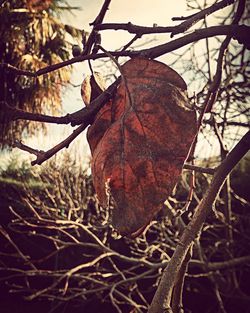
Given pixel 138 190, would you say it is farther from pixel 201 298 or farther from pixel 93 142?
pixel 201 298

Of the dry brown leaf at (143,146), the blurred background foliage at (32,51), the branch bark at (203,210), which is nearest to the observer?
the dry brown leaf at (143,146)

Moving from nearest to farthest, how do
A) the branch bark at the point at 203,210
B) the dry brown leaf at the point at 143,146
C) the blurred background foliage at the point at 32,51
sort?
the dry brown leaf at the point at 143,146
the branch bark at the point at 203,210
the blurred background foliage at the point at 32,51

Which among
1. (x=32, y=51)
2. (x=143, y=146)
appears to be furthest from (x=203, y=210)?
(x=32, y=51)

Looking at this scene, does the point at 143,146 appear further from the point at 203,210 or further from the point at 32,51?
the point at 32,51

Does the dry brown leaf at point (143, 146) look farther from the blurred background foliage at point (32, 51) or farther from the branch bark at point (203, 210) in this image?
the blurred background foliage at point (32, 51)

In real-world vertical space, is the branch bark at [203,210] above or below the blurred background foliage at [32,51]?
below

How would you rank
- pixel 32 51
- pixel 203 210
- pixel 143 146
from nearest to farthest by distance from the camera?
pixel 143 146, pixel 203 210, pixel 32 51

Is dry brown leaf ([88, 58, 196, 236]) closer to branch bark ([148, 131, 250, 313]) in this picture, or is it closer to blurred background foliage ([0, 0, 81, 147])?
branch bark ([148, 131, 250, 313])

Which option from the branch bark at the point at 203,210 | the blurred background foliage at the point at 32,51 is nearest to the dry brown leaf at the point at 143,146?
the branch bark at the point at 203,210

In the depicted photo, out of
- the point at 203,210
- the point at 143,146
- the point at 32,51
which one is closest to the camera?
the point at 143,146

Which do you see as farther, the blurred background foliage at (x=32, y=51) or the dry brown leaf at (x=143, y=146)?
the blurred background foliage at (x=32, y=51)

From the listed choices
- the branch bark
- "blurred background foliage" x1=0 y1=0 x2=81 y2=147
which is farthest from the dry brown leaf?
"blurred background foliage" x1=0 y1=0 x2=81 y2=147
